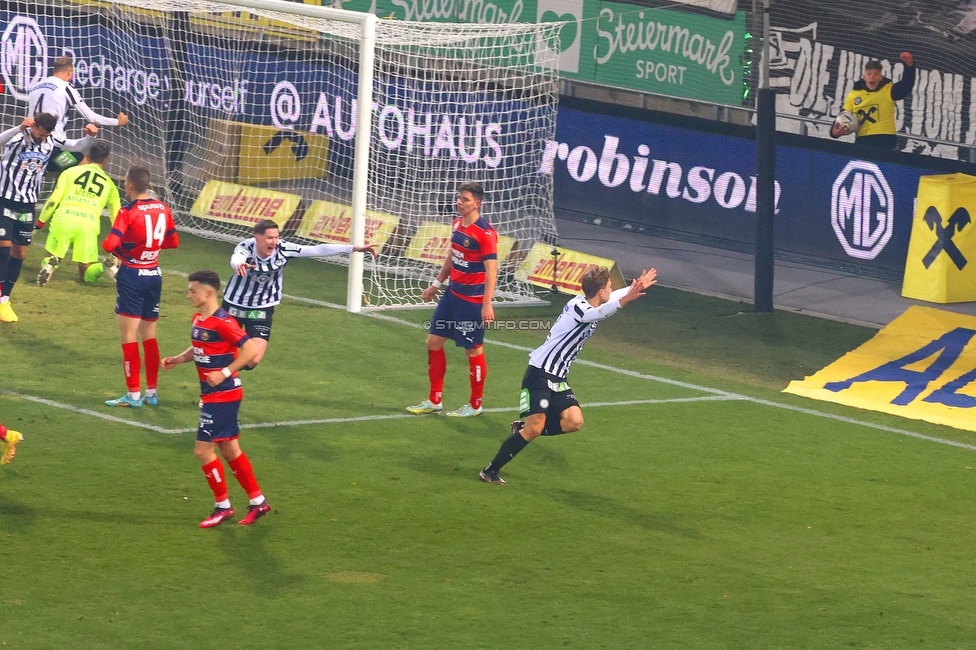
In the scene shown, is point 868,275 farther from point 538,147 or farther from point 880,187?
point 538,147

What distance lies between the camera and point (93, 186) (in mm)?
15234

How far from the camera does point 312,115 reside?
21062 mm

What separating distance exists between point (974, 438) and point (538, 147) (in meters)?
8.50

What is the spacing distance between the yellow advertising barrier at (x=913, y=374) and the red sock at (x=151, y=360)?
6.40 metres

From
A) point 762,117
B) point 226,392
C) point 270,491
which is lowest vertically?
point 270,491

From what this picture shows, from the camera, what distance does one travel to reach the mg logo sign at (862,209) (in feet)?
62.3

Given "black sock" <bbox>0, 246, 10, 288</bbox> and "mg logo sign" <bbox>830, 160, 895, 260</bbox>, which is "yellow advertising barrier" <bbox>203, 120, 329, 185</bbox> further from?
"mg logo sign" <bbox>830, 160, 895, 260</bbox>

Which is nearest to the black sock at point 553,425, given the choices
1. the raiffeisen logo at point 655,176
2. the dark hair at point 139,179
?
the dark hair at point 139,179

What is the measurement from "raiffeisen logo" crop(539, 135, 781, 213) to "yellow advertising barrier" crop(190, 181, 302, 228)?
4163 millimetres

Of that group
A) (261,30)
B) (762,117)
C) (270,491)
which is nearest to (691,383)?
(762,117)

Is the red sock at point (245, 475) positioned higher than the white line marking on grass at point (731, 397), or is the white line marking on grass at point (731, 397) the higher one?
the red sock at point (245, 475)
